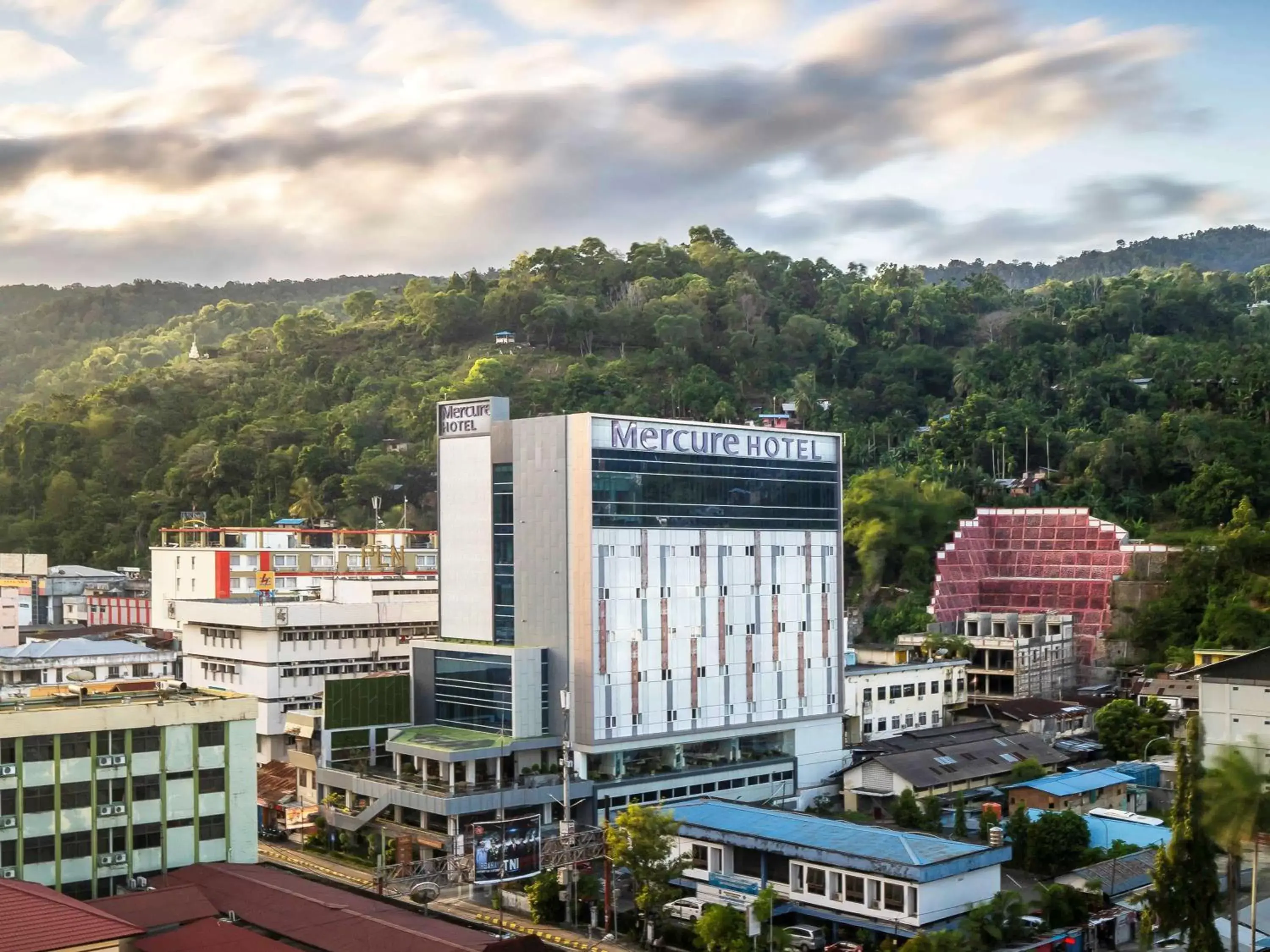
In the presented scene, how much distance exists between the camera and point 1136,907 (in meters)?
37.2

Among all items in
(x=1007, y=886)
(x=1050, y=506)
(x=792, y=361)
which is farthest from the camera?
(x=792, y=361)

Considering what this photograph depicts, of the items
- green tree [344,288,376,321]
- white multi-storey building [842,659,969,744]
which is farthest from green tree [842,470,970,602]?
green tree [344,288,376,321]

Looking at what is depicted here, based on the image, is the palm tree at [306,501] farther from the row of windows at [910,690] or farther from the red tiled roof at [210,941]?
the red tiled roof at [210,941]

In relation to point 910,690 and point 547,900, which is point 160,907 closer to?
point 547,900

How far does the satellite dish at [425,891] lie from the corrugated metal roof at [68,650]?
1058 inches

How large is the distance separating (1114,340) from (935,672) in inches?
2401

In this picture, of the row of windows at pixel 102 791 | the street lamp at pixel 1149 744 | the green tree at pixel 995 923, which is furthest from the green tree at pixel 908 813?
the row of windows at pixel 102 791

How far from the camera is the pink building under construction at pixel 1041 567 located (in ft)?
243

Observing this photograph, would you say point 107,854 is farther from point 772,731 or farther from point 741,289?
point 741,289

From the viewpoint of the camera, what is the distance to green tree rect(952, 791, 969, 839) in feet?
147

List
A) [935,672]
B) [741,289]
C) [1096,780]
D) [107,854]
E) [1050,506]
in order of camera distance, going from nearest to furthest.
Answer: [107,854], [1096,780], [935,672], [1050,506], [741,289]

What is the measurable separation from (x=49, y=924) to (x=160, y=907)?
4.47 meters

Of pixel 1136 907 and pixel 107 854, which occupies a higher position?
pixel 107 854

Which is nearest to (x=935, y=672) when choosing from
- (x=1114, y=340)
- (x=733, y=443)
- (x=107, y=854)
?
(x=733, y=443)
